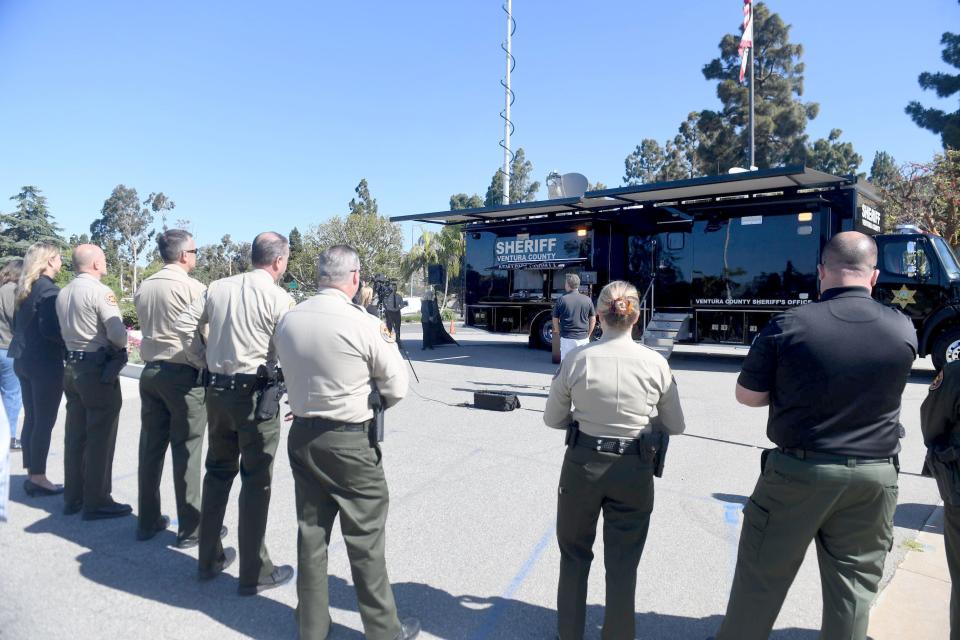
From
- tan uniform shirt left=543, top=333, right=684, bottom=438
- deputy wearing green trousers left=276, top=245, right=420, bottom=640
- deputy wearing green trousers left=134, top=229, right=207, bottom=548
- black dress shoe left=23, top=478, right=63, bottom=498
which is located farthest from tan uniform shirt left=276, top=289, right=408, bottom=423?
black dress shoe left=23, top=478, right=63, bottom=498

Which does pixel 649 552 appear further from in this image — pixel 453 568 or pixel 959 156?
pixel 959 156

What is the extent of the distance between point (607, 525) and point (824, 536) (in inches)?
31.7

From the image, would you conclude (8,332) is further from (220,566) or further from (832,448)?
(832,448)

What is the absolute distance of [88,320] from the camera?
162 inches

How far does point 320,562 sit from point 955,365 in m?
2.69

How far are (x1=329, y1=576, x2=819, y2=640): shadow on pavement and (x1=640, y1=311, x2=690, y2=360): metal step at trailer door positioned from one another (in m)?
8.86

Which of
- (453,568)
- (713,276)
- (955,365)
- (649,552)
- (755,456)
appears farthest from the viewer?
(713,276)

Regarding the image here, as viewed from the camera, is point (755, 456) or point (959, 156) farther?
point (959, 156)

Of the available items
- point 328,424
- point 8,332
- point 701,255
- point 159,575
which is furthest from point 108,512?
point 701,255

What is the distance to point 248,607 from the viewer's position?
312cm

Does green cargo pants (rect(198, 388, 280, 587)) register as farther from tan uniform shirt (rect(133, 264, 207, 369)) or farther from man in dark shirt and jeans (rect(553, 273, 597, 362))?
man in dark shirt and jeans (rect(553, 273, 597, 362))

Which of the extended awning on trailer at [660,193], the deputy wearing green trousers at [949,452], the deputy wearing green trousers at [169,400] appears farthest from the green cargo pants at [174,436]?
the extended awning on trailer at [660,193]

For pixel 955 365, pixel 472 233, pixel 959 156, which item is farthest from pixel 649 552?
pixel 959 156

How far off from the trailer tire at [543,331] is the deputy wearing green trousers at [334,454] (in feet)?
39.0
